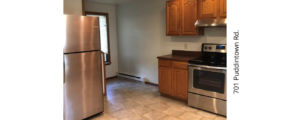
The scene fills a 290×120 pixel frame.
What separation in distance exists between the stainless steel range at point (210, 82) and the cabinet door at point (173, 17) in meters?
0.72

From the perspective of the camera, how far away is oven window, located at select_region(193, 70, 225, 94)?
2.81 m

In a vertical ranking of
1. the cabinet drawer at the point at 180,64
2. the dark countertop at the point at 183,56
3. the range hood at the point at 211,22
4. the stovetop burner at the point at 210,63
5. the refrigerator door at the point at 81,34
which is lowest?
the cabinet drawer at the point at 180,64

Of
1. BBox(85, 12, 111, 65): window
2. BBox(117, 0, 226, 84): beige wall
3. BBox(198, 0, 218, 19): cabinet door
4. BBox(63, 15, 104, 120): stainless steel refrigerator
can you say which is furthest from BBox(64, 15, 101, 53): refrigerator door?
BBox(85, 12, 111, 65): window

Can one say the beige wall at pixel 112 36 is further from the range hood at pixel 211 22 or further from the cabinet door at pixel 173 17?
the range hood at pixel 211 22

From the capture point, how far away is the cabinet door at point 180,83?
330 centimetres

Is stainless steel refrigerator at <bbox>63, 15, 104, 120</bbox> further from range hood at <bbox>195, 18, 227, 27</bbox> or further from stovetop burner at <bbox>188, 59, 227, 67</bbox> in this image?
range hood at <bbox>195, 18, 227, 27</bbox>

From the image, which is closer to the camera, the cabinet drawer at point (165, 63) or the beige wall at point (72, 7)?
the beige wall at point (72, 7)

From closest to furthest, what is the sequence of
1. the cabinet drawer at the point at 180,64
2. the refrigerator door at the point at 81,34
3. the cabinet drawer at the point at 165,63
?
the refrigerator door at the point at 81,34
the cabinet drawer at the point at 180,64
the cabinet drawer at the point at 165,63
